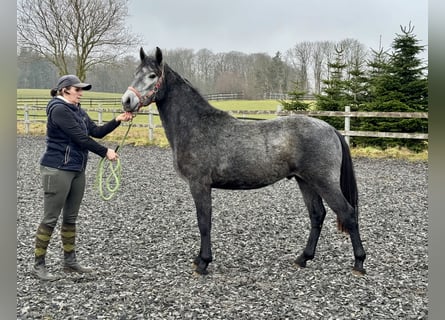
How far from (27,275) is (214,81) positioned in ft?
58.4

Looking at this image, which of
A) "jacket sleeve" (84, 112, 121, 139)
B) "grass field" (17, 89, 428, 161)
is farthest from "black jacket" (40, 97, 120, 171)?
"grass field" (17, 89, 428, 161)

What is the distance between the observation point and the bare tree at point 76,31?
16.9m

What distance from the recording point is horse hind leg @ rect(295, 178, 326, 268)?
4320mm

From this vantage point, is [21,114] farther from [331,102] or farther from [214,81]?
[331,102]

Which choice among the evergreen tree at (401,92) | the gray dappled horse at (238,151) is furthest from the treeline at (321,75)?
the gray dappled horse at (238,151)

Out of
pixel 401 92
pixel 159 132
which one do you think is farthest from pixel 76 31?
pixel 401 92

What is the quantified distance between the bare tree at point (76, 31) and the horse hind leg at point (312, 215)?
14.9 metres

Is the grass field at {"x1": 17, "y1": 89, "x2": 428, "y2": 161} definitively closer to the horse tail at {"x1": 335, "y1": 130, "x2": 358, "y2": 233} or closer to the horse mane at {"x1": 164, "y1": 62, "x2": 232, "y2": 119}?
the horse mane at {"x1": 164, "y1": 62, "x2": 232, "y2": 119}

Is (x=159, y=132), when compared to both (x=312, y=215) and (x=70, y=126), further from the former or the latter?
(x=70, y=126)

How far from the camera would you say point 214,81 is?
2084cm

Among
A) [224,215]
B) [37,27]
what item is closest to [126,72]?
[37,27]

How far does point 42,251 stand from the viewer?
395cm

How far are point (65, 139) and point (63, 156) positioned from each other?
0.18 metres

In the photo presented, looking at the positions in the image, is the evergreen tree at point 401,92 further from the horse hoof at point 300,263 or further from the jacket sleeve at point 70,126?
the jacket sleeve at point 70,126
